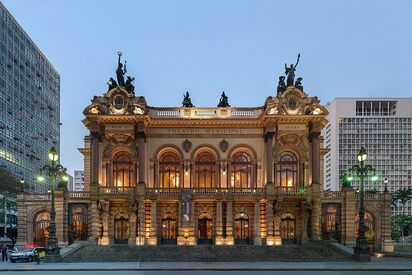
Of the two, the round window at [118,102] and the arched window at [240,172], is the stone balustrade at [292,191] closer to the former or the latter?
the arched window at [240,172]

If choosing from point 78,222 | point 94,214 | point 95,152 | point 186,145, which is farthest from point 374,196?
point 78,222

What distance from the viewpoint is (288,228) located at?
56281 millimetres

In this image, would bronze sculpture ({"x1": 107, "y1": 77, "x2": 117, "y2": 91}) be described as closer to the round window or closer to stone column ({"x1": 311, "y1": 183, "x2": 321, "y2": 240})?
the round window

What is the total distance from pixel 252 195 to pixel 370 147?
121 metres

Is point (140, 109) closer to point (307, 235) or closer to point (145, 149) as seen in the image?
point (145, 149)

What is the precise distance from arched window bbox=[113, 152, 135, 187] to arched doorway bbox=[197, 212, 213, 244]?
8058mm

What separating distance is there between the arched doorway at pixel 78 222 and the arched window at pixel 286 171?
19.5 metres

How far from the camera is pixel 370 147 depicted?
548 feet

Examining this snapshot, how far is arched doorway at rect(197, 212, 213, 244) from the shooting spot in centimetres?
5630

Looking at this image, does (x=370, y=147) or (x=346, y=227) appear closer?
(x=346, y=227)

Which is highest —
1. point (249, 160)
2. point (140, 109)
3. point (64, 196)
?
point (140, 109)

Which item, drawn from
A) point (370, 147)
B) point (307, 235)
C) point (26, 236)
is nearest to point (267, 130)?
point (307, 235)

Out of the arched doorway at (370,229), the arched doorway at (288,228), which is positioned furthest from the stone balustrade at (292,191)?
the arched doorway at (370,229)

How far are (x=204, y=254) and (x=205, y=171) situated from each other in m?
13.5
